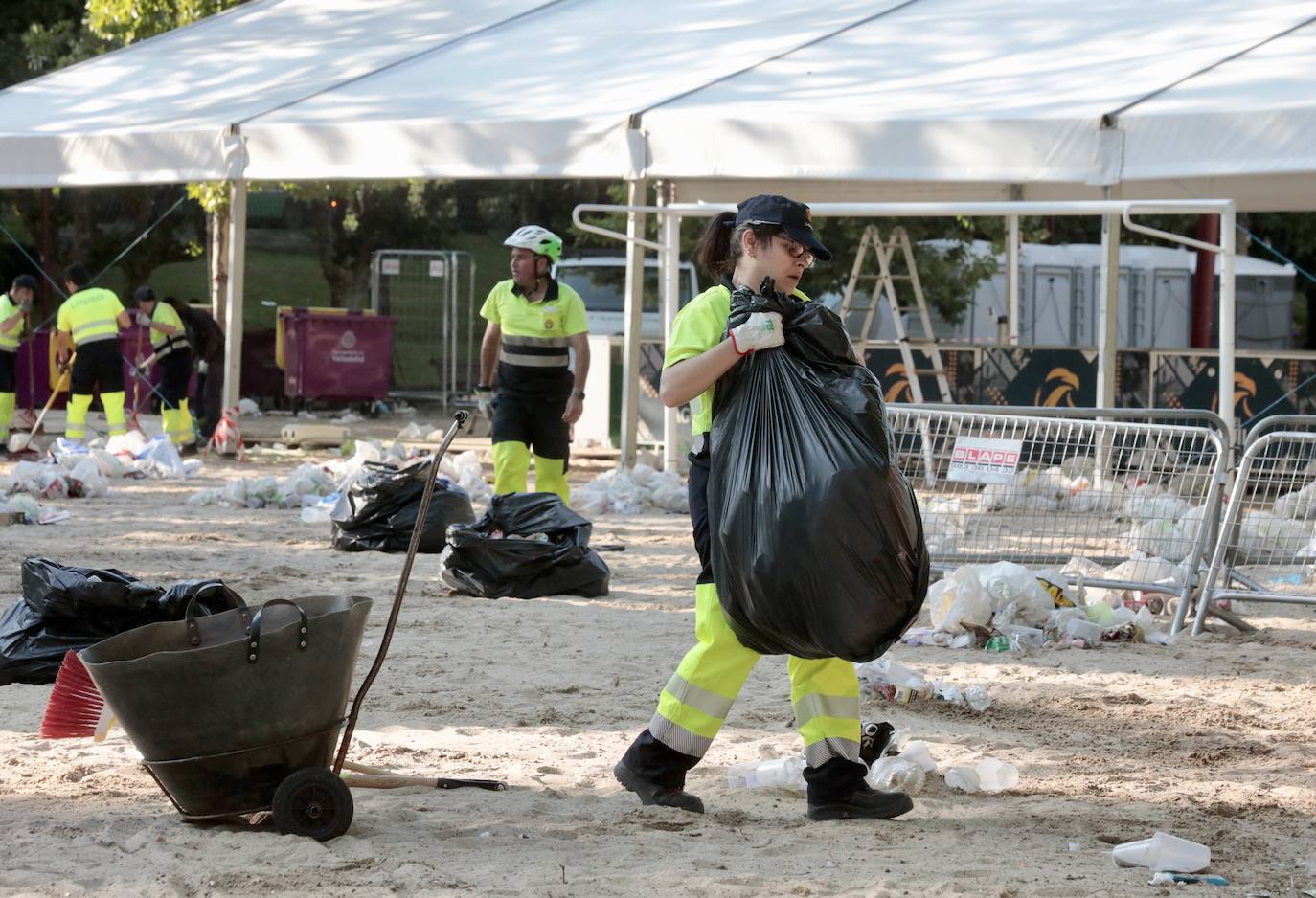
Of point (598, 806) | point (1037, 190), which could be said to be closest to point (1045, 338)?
point (1037, 190)

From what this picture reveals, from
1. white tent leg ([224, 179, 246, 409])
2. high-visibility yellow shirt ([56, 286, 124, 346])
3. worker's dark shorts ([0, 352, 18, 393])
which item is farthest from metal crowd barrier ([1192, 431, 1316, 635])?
worker's dark shorts ([0, 352, 18, 393])

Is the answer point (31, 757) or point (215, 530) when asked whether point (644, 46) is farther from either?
point (31, 757)

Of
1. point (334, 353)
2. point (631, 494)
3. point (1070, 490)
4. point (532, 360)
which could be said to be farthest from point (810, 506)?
point (334, 353)

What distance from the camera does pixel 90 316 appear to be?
14.5 m

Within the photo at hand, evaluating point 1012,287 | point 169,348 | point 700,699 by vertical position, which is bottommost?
point 700,699

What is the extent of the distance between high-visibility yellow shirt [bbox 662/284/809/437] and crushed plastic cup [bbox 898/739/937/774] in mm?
1123

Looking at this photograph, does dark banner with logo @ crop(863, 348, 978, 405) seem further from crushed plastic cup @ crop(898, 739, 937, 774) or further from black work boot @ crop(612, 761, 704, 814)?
black work boot @ crop(612, 761, 704, 814)

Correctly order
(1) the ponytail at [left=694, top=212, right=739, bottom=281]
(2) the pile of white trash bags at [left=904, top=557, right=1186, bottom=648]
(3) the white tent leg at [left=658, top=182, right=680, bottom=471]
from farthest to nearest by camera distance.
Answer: (3) the white tent leg at [left=658, top=182, right=680, bottom=471]
(2) the pile of white trash bags at [left=904, top=557, right=1186, bottom=648]
(1) the ponytail at [left=694, top=212, right=739, bottom=281]

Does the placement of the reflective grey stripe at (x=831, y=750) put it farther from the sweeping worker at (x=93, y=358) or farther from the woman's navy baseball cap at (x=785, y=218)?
the sweeping worker at (x=93, y=358)

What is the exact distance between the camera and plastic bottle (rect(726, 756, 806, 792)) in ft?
15.2

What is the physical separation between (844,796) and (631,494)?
24.6 feet

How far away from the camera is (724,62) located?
534 inches

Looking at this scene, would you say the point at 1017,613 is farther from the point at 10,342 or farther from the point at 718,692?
the point at 10,342

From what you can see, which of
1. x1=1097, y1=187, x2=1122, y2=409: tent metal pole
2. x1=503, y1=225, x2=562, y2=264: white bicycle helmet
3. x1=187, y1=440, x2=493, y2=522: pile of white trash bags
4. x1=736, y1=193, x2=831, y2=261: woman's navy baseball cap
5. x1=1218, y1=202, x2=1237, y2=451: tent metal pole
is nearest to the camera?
x1=736, y1=193, x2=831, y2=261: woman's navy baseball cap
